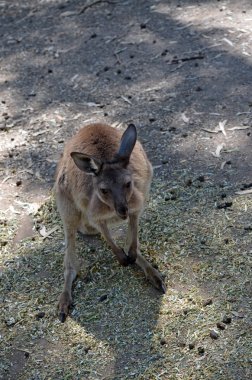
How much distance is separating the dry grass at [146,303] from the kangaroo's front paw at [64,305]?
0.04 m

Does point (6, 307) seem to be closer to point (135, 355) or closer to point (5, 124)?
point (135, 355)

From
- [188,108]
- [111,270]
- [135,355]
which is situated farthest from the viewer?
[188,108]

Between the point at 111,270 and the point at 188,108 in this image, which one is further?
the point at 188,108

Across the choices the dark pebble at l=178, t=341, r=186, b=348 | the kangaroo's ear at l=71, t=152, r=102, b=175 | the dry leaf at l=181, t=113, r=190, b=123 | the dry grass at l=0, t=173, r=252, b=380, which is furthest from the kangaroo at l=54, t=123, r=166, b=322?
the dry leaf at l=181, t=113, r=190, b=123

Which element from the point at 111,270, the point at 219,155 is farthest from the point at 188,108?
the point at 111,270

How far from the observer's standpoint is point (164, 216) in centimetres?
461

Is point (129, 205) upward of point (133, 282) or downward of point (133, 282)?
upward

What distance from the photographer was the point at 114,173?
12.7 feet

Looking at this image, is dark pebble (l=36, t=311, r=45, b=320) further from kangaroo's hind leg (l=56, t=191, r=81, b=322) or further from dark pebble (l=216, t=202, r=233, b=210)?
dark pebble (l=216, t=202, r=233, b=210)

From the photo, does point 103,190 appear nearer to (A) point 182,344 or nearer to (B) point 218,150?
(A) point 182,344

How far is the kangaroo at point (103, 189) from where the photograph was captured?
3855 mm

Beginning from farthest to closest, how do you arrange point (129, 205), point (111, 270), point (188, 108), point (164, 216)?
point (188, 108) < point (164, 216) < point (111, 270) < point (129, 205)

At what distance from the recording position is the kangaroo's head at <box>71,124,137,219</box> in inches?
150

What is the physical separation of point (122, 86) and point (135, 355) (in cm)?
324
